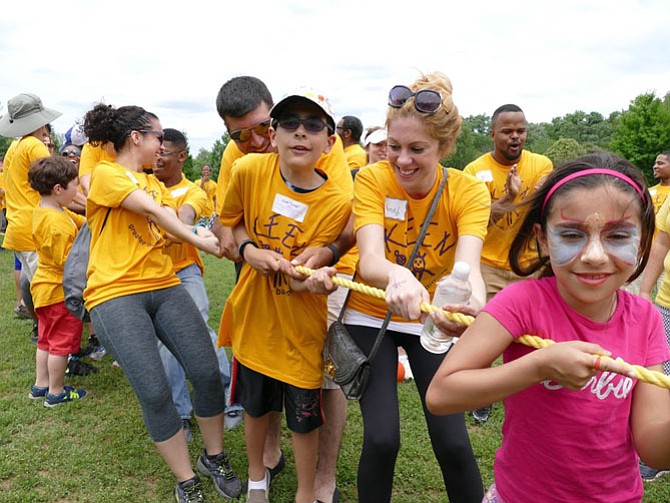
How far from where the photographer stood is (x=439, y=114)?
8.14 ft

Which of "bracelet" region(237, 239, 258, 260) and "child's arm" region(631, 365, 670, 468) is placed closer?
"child's arm" region(631, 365, 670, 468)

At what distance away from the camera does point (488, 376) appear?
1550 millimetres

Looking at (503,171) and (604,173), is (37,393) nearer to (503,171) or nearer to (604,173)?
(503,171)

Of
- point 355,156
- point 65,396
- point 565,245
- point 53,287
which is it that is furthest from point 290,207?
point 355,156

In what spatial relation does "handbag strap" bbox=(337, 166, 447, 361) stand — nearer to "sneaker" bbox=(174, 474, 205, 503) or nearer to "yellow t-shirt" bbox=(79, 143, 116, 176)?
"sneaker" bbox=(174, 474, 205, 503)

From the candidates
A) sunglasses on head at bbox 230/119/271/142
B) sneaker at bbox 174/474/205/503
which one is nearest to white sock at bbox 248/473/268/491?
sneaker at bbox 174/474/205/503

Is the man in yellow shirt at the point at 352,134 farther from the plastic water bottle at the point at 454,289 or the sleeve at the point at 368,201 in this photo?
the plastic water bottle at the point at 454,289

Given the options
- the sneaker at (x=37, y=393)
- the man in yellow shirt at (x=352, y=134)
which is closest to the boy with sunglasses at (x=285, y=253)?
the sneaker at (x=37, y=393)

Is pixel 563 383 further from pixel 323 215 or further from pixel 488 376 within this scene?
pixel 323 215

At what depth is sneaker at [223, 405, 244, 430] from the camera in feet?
14.6

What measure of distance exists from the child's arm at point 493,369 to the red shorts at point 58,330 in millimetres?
4180

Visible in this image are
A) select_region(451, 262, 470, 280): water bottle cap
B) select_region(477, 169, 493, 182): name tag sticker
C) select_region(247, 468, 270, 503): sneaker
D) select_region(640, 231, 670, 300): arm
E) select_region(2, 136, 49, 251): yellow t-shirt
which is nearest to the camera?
select_region(451, 262, 470, 280): water bottle cap

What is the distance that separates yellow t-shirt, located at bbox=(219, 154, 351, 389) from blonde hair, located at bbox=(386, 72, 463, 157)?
61cm

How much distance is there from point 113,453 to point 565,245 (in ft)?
12.0
